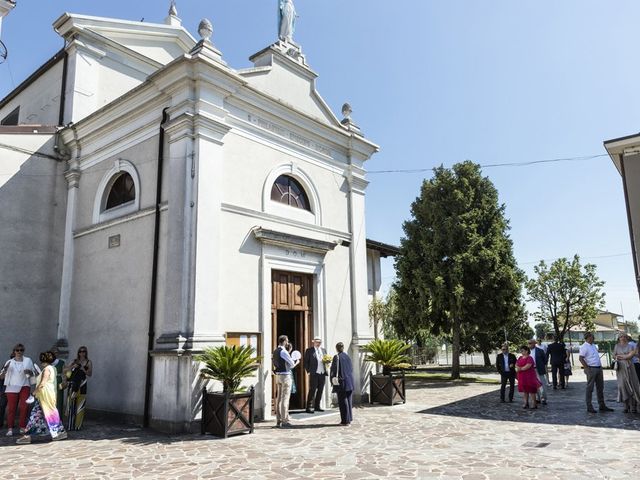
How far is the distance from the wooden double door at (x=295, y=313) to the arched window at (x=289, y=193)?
1831 mm

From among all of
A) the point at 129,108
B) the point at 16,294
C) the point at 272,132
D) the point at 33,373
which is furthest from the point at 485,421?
the point at 16,294

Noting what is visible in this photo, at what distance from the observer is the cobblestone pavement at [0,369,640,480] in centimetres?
645

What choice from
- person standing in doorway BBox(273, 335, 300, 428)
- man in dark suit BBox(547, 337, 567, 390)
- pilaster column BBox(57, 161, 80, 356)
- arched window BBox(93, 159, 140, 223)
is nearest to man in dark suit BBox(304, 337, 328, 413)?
person standing in doorway BBox(273, 335, 300, 428)

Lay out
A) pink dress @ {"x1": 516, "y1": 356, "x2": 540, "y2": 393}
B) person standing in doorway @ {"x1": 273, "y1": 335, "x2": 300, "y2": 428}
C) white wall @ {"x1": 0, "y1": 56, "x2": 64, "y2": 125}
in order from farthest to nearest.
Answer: white wall @ {"x1": 0, "y1": 56, "x2": 64, "y2": 125} < pink dress @ {"x1": 516, "y1": 356, "x2": 540, "y2": 393} < person standing in doorway @ {"x1": 273, "y1": 335, "x2": 300, "y2": 428}

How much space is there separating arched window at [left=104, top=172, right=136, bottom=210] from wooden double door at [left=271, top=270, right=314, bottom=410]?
394cm

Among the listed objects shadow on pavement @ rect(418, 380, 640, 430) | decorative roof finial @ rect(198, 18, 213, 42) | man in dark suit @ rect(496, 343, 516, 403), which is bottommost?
shadow on pavement @ rect(418, 380, 640, 430)

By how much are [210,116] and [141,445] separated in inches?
254

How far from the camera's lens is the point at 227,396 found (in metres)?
8.80

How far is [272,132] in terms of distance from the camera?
12.1 metres

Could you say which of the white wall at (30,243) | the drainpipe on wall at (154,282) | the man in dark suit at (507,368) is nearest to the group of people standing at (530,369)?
the man in dark suit at (507,368)

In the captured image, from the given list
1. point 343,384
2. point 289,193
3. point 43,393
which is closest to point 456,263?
point 289,193

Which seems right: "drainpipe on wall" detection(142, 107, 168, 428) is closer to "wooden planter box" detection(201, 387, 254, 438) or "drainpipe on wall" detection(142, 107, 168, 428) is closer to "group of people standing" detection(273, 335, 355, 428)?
A: "wooden planter box" detection(201, 387, 254, 438)

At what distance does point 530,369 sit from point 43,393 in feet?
34.2

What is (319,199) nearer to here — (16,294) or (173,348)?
(173,348)
